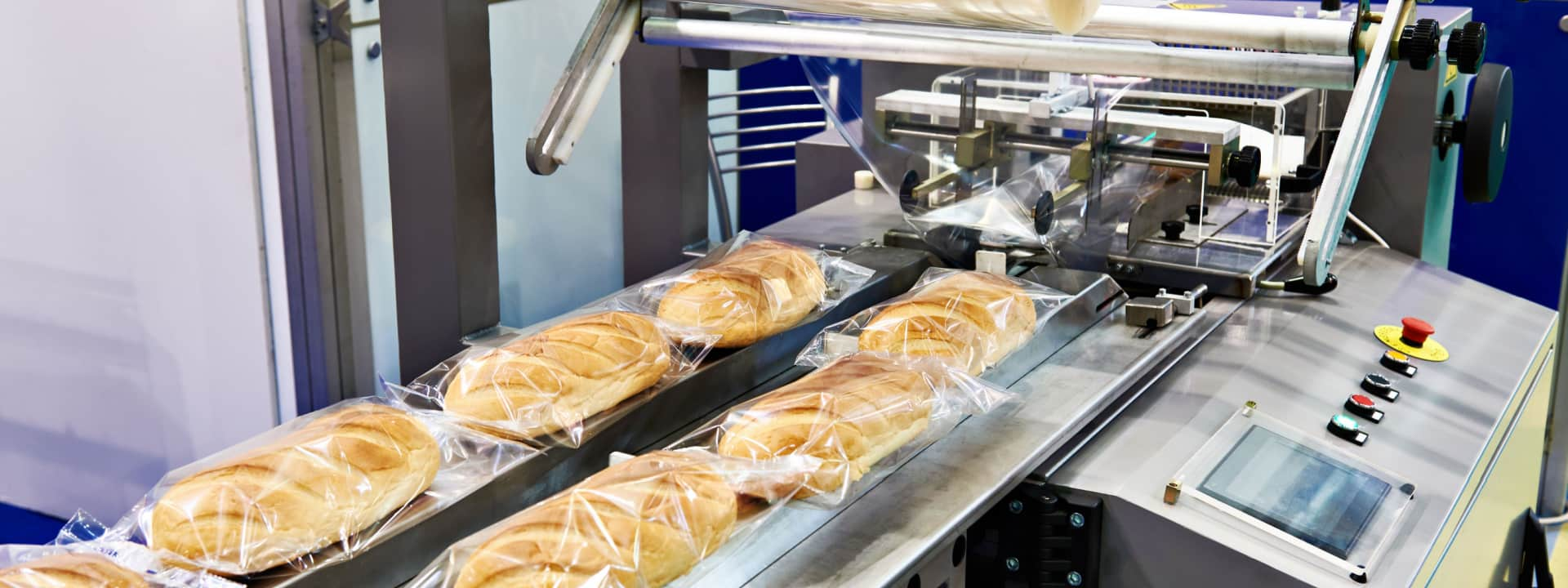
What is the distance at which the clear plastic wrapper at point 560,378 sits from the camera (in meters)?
1.48

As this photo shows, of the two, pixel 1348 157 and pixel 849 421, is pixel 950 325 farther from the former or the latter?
pixel 1348 157

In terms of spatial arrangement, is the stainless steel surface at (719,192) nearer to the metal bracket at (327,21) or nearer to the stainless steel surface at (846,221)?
the stainless steel surface at (846,221)

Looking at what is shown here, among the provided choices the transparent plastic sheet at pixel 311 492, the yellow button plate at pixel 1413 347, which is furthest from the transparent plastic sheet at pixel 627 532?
the yellow button plate at pixel 1413 347

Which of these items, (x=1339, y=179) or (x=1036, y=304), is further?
(x=1036, y=304)

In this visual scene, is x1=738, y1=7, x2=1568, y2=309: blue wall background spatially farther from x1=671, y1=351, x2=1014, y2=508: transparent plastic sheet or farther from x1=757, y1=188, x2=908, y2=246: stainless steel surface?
x1=671, y1=351, x2=1014, y2=508: transparent plastic sheet

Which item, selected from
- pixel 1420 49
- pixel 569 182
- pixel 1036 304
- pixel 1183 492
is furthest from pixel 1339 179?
pixel 569 182

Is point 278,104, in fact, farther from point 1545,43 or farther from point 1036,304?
point 1545,43

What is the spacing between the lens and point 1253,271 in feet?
7.17

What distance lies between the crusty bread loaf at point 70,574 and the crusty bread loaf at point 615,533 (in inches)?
10.8

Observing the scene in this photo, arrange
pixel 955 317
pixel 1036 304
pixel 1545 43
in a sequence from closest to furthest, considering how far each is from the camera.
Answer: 1. pixel 955 317
2. pixel 1036 304
3. pixel 1545 43

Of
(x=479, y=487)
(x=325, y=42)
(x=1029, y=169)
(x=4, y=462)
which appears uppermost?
(x=325, y=42)

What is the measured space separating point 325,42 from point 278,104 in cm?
15

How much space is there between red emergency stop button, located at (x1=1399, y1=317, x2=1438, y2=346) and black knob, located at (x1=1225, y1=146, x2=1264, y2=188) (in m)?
0.39

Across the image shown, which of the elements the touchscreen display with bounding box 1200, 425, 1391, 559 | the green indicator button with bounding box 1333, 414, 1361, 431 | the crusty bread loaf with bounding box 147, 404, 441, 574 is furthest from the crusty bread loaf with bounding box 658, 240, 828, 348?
the green indicator button with bounding box 1333, 414, 1361, 431
